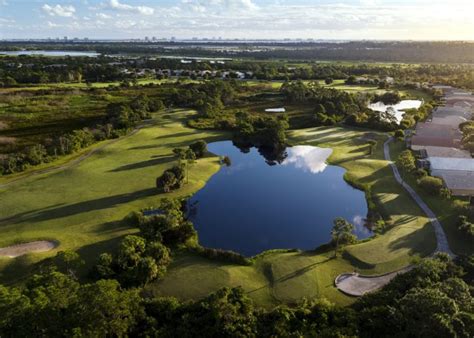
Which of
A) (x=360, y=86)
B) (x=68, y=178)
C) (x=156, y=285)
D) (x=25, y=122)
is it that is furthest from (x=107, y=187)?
(x=360, y=86)

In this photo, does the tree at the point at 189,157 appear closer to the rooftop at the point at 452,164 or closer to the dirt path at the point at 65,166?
the dirt path at the point at 65,166

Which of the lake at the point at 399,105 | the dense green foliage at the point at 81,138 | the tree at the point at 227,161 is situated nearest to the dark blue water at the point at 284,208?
the tree at the point at 227,161

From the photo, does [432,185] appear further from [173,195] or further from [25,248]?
[25,248]

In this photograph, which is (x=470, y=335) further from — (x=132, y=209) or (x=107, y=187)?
(x=107, y=187)

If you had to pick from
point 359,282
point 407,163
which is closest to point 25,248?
point 359,282

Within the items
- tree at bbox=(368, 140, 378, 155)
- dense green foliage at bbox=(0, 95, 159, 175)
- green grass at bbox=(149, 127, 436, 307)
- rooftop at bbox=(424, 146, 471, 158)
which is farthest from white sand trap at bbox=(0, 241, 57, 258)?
rooftop at bbox=(424, 146, 471, 158)

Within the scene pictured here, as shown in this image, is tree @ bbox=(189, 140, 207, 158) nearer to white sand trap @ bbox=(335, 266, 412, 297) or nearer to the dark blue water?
the dark blue water

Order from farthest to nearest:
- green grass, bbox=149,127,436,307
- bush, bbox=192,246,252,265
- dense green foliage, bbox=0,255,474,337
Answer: bush, bbox=192,246,252,265 → green grass, bbox=149,127,436,307 → dense green foliage, bbox=0,255,474,337
